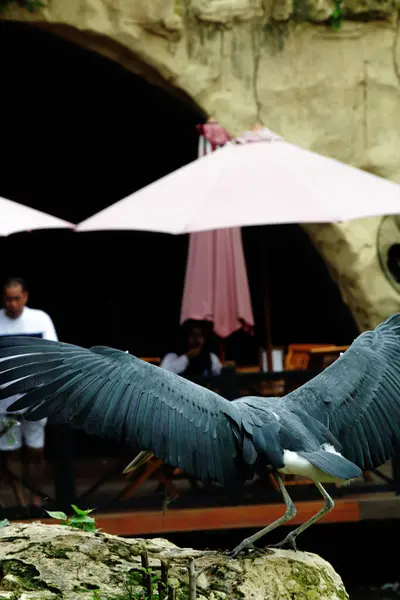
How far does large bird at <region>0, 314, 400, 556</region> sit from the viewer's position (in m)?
3.54

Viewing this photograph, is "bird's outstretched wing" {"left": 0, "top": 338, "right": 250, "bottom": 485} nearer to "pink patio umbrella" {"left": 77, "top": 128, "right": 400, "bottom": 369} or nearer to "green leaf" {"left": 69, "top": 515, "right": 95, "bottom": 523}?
"green leaf" {"left": 69, "top": 515, "right": 95, "bottom": 523}

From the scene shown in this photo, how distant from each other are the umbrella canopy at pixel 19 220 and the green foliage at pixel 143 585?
3.39 metres

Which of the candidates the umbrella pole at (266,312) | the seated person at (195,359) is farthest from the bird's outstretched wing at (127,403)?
the umbrella pole at (266,312)

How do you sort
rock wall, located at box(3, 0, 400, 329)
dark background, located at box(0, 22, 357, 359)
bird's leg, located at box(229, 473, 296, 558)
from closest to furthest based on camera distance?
1. bird's leg, located at box(229, 473, 296, 558)
2. rock wall, located at box(3, 0, 400, 329)
3. dark background, located at box(0, 22, 357, 359)

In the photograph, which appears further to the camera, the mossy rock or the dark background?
the dark background

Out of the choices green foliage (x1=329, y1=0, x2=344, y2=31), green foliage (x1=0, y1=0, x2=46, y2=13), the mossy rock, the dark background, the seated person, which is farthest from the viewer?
the dark background

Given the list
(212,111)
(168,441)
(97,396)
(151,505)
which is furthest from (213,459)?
(212,111)

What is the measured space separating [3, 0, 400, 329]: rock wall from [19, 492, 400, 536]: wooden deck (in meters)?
2.35

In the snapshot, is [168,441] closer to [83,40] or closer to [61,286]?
[83,40]

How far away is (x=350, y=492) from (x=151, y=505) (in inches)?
49.7

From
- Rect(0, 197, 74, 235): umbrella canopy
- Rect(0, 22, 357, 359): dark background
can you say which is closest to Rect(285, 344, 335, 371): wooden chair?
Rect(0, 22, 357, 359): dark background

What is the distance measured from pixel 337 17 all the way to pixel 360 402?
564 cm

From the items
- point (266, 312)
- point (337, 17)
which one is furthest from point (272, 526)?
point (337, 17)

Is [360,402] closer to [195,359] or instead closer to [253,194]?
[253,194]
